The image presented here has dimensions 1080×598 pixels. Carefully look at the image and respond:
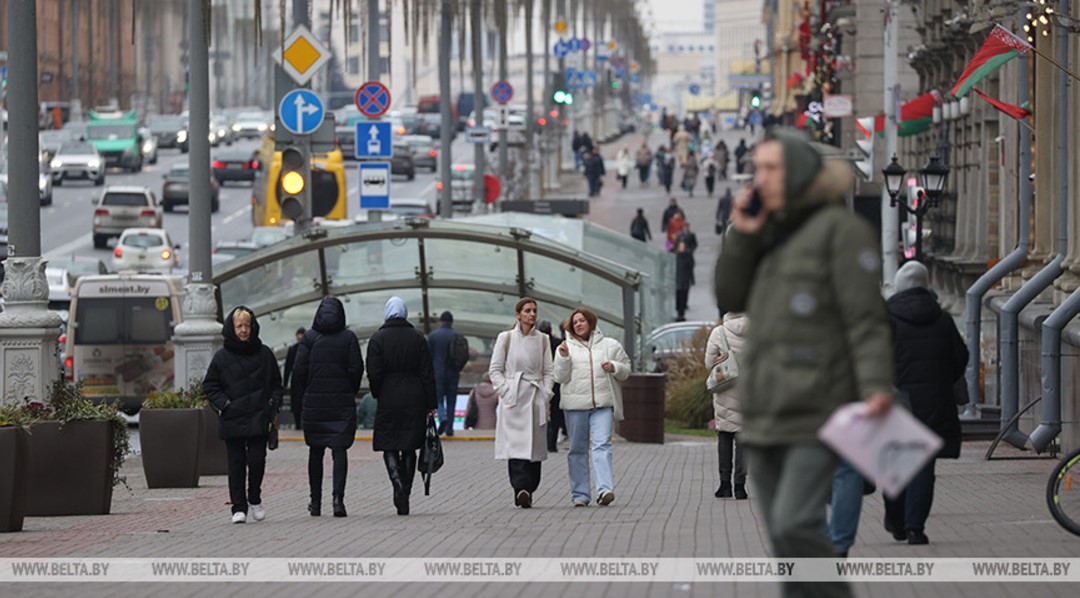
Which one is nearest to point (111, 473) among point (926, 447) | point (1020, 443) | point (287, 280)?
point (1020, 443)

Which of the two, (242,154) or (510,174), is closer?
(510,174)

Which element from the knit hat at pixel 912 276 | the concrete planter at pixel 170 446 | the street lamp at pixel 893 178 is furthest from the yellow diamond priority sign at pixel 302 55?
the knit hat at pixel 912 276

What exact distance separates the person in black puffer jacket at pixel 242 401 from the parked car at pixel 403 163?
70.2 metres

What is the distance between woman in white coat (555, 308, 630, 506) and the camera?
17.1m

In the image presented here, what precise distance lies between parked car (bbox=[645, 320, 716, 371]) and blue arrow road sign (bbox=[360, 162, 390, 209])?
4372mm

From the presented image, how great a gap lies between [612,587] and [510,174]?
53582 mm

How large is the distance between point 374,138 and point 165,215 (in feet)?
145

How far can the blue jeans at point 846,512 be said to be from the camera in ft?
35.2

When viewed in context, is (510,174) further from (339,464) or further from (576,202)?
(339,464)

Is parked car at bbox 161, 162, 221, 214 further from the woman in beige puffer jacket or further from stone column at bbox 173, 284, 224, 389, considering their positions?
the woman in beige puffer jacket

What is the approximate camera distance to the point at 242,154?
8675 cm

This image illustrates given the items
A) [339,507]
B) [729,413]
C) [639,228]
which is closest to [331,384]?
[339,507]

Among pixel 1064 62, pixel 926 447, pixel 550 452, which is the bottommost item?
pixel 550 452

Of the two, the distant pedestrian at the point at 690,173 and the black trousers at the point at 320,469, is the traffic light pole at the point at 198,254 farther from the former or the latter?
the distant pedestrian at the point at 690,173
